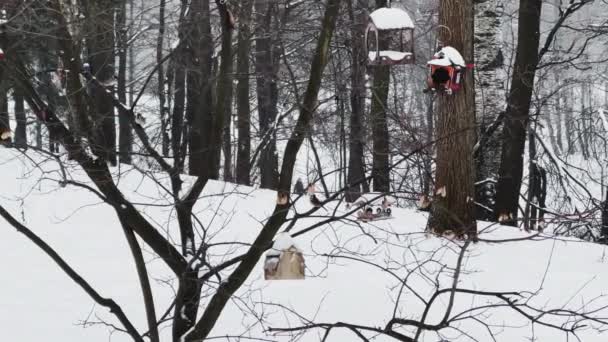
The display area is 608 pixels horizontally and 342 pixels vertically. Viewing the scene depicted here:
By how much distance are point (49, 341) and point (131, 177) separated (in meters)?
5.98

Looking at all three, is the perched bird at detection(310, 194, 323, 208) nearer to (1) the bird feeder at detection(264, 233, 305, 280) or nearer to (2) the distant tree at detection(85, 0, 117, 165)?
(1) the bird feeder at detection(264, 233, 305, 280)

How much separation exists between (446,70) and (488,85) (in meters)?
3.08

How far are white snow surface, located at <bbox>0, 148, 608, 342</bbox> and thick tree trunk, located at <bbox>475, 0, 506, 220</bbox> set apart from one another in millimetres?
2170

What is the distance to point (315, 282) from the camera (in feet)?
15.5

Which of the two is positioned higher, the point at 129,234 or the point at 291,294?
the point at 129,234

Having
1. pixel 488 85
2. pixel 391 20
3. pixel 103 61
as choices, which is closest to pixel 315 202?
pixel 103 61

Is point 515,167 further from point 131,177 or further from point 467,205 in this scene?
point 131,177

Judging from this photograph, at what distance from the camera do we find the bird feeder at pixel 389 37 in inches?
207

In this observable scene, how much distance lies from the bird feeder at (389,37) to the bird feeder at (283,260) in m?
2.61

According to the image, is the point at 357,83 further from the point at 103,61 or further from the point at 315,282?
the point at 103,61

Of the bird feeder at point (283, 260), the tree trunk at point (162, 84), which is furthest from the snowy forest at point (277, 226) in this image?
the tree trunk at point (162, 84)

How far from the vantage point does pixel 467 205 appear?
21.4 feet

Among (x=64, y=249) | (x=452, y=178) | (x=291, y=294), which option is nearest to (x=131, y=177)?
(x=64, y=249)

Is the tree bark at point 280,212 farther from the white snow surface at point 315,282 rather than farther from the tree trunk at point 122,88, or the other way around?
the tree trunk at point 122,88
